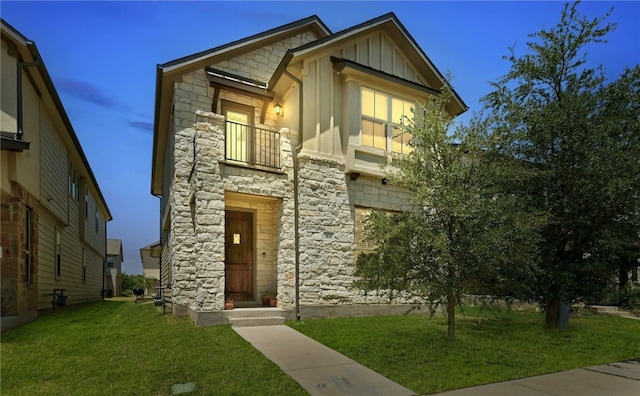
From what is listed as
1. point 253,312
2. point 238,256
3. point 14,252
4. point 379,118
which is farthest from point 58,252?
point 379,118

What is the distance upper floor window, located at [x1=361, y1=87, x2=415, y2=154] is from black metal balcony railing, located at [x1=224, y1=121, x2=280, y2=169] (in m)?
2.43

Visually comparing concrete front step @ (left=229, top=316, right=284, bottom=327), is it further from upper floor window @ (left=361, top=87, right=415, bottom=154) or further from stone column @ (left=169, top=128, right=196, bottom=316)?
upper floor window @ (left=361, top=87, right=415, bottom=154)

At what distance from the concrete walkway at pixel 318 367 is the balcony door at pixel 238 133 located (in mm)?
4772

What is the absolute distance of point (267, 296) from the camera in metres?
10.1

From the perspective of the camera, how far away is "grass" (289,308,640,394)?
528cm

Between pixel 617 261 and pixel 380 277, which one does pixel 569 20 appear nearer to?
pixel 617 261

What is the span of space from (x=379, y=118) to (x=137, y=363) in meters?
8.34

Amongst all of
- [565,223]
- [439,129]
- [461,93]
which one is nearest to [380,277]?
[439,129]

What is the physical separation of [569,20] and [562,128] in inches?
95.2

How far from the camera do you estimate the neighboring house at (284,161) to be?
9.24 meters

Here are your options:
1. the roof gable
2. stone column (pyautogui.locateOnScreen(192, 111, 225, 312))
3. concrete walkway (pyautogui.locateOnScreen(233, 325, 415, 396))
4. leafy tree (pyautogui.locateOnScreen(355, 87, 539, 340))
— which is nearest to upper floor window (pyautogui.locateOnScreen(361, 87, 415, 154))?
the roof gable

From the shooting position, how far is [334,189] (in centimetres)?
1033

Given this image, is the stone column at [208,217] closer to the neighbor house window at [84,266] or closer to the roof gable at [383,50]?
the roof gable at [383,50]

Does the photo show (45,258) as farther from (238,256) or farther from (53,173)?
(238,256)
